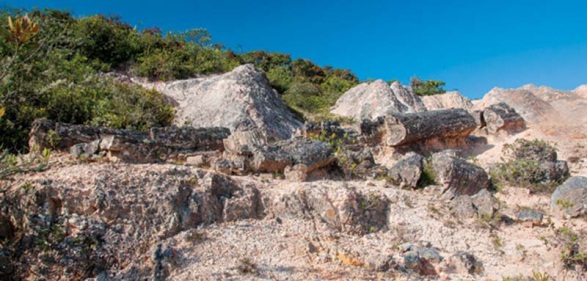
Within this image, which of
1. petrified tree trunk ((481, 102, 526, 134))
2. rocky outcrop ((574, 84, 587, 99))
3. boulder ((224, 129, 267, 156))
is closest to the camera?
boulder ((224, 129, 267, 156))

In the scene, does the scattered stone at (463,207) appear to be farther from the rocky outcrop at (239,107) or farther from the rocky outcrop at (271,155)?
the rocky outcrop at (239,107)

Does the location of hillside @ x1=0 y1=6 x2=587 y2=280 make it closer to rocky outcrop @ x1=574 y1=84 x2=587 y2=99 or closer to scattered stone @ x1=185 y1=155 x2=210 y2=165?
scattered stone @ x1=185 y1=155 x2=210 y2=165

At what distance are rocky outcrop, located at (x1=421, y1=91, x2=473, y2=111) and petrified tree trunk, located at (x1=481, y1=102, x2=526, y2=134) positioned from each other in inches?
129

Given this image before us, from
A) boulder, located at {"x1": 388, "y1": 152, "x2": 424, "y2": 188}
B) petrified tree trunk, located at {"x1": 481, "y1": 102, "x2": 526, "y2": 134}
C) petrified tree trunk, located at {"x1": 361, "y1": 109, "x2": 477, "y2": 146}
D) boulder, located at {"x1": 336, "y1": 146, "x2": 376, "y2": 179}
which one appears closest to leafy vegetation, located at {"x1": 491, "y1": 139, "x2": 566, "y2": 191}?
boulder, located at {"x1": 388, "y1": 152, "x2": 424, "y2": 188}

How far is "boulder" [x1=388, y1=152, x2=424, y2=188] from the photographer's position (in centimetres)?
888

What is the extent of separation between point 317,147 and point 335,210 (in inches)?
74.7

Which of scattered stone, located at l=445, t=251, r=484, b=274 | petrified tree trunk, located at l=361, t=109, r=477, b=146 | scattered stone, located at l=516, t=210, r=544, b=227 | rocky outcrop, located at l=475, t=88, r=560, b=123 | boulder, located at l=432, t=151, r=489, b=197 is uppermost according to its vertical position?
rocky outcrop, located at l=475, t=88, r=560, b=123

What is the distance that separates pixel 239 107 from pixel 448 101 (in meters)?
8.13

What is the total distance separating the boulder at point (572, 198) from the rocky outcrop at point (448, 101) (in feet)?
28.1

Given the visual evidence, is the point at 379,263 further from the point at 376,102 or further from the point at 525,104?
the point at 525,104

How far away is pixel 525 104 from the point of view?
48.7 feet

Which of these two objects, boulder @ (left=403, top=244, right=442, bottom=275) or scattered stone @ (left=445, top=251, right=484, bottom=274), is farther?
scattered stone @ (left=445, top=251, right=484, bottom=274)

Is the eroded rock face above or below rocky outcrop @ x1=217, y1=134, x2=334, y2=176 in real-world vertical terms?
below

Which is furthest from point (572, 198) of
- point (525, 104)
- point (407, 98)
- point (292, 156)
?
point (407, 98)
